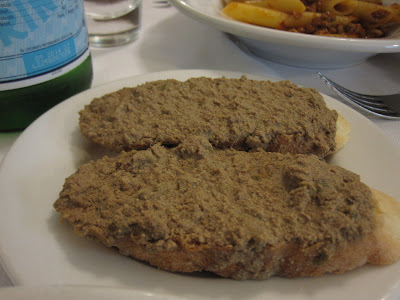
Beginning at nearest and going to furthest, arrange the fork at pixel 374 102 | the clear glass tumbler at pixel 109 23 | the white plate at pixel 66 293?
the white plate at pixel 66 293
the fork at pixel 374 102
the clear glass tumbler at pixel 109 23

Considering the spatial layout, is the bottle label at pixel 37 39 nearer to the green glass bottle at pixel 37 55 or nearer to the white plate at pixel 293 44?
the green glass bottle at pixel 37 55

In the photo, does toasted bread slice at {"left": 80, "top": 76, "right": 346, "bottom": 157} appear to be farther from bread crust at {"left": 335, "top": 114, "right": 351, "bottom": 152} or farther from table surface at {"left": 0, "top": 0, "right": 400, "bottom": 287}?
table surface at {"left": 0, "top": 0, "right": 400, "bottom": 287}

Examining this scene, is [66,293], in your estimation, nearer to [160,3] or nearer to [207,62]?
[207,62]

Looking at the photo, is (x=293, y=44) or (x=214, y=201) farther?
(x=293, y=44)

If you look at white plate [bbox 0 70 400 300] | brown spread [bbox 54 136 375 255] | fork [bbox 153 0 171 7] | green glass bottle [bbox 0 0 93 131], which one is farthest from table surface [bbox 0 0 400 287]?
brown spread [bbox 54 136 375 255]

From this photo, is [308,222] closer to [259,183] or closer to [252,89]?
[259,183]

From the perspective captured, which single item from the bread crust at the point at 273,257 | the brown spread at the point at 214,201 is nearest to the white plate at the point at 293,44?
the brown spread at the point at 214,201

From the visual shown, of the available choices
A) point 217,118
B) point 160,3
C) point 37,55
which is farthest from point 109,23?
point 217,118

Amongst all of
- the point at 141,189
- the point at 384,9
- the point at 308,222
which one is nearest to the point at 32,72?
the point at 141,189
